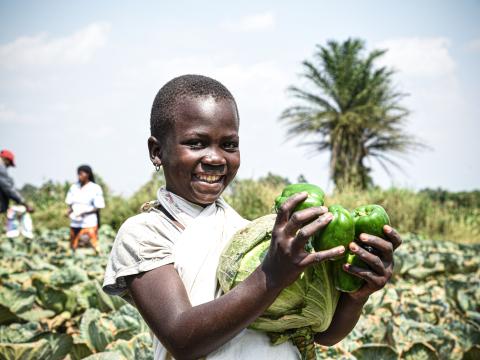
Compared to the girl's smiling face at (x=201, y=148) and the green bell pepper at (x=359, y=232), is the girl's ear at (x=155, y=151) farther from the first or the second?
the green bell pepper at (x=359, y=232)

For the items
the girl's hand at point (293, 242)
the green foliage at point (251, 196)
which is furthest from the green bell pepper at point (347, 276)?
the green foliage at point (251, 196)

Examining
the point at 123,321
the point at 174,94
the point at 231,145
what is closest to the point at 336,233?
the point at 231,145

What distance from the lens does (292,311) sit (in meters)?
1.32

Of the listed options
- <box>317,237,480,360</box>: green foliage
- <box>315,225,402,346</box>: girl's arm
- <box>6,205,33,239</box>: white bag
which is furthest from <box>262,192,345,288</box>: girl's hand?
<box>6,205,33,239</box>: white bag

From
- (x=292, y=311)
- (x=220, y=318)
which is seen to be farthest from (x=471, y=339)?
(x=220, y=318)

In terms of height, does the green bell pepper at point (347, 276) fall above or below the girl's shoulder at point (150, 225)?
below

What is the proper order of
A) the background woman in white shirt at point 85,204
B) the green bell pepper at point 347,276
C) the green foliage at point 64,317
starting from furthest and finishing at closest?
the background woman in white shirt at point 85,204
the green foliage at point 64,317
the green bell pepper at point 347,276

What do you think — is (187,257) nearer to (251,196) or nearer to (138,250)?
(138,250)

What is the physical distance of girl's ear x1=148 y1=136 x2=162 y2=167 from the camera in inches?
62.9

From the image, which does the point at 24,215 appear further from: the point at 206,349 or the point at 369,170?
the point at 369,170

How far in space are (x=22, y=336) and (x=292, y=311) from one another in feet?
9.66

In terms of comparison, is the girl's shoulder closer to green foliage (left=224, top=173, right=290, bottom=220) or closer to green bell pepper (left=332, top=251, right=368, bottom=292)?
green bell pepper (left=332, top=251, right=368, bottom=292)

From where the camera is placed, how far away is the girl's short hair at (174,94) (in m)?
1.51

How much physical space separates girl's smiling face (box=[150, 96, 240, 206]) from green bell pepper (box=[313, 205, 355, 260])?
45 cm
